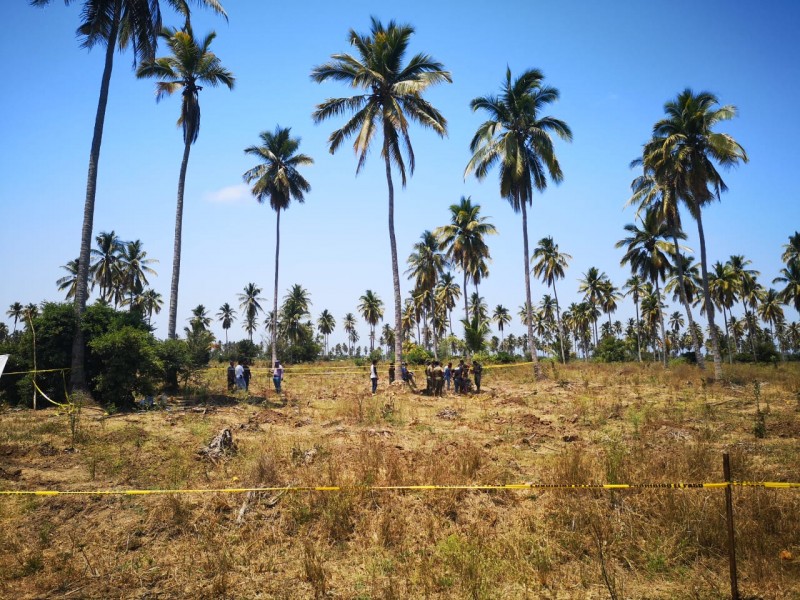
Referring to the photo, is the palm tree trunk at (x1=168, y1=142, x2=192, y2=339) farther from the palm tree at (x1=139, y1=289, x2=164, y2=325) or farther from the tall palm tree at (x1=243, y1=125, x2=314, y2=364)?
the palm tree at (x1=139, y1=289, x2=164, y2=325)

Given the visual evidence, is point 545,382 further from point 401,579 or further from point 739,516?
point 401,579

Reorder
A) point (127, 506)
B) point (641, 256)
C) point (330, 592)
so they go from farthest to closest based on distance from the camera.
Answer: point (641, 256)
point (127, 506)
point (330, 592)

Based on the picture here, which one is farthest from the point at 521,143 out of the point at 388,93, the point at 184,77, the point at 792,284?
the point at 792,284

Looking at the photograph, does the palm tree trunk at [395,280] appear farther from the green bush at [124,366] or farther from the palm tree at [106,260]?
the palm tree at [106,260]

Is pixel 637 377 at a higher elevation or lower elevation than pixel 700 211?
lower

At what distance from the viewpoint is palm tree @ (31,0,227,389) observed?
1540 cm

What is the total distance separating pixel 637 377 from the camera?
21891 millimetres

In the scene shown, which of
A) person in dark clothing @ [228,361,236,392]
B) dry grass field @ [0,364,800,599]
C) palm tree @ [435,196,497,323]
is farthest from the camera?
palm tree @ [435,196,497,323]

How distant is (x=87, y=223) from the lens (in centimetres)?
1573

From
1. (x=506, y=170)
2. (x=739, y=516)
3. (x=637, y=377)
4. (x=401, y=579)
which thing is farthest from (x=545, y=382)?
(x=401, y=579)

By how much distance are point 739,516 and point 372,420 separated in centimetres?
909

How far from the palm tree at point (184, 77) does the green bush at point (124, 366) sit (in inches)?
260

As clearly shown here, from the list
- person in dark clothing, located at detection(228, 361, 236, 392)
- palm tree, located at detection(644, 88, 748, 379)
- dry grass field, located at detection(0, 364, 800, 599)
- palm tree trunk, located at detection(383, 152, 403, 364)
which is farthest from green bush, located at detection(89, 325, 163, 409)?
palm tree, located at detection(644, 88, 748, 379)

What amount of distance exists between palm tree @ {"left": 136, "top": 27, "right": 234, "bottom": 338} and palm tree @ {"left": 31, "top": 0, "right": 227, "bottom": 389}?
407 centimetres
